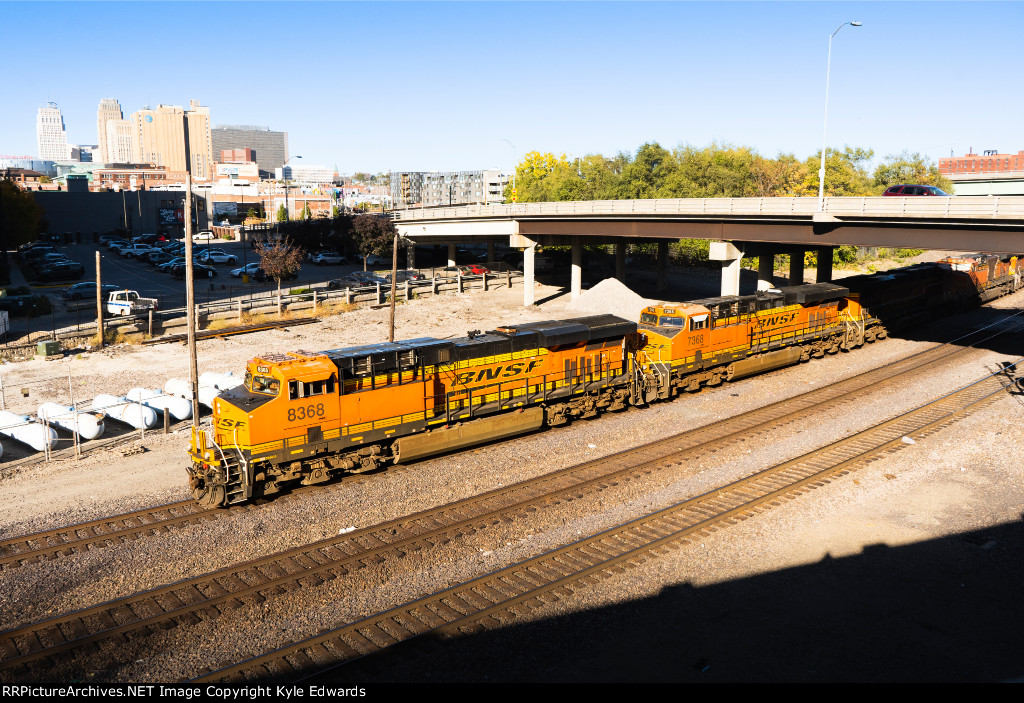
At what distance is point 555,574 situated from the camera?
50.7 feet

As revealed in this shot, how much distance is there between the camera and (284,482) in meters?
19.9

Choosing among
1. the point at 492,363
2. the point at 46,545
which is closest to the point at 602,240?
the point at 492,363

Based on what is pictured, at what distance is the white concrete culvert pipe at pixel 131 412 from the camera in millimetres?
26281

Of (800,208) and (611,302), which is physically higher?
(800,208)

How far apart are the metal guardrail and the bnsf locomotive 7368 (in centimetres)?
439

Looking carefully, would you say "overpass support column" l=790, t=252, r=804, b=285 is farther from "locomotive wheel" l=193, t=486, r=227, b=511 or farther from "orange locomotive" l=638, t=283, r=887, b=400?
"locomotive wheel" l=193, t=486, r=227, b=511

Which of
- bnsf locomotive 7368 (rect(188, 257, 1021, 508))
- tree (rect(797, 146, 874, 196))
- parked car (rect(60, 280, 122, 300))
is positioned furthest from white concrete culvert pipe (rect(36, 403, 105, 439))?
tree (rect(797, 146, 874, 196))

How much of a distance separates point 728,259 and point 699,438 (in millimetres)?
20835

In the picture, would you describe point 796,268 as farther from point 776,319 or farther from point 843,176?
point 843,176

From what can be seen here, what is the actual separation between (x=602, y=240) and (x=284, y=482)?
44.3m

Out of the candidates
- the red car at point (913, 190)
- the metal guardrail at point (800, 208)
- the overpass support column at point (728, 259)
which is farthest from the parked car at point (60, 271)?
the red car at point (913, 190)

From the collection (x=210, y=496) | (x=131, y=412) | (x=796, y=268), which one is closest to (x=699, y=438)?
(x=210, y=496)

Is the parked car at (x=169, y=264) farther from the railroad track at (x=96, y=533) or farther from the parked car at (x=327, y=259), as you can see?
the railroad track at (x=96, y=533)

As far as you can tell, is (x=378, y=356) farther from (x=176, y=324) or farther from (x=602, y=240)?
(x=602, y=240)
